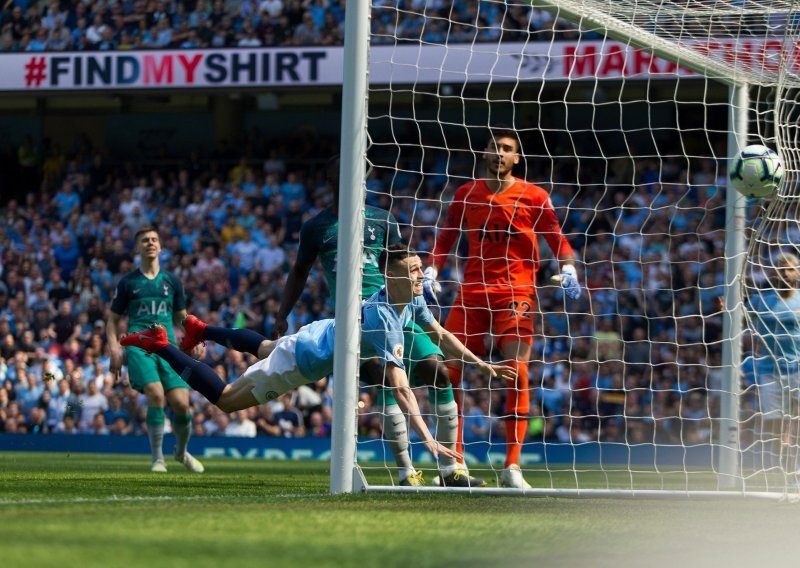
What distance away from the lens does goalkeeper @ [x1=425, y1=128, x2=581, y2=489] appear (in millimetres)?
7707

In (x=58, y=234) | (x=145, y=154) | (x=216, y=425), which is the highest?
(x=145, y=154)

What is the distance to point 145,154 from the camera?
22.9 m

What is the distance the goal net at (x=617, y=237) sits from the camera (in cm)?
787

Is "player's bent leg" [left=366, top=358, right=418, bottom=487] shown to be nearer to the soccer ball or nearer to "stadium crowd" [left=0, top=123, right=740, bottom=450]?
the soccer ball

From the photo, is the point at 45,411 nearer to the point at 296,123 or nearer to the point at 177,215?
the point at 177,215

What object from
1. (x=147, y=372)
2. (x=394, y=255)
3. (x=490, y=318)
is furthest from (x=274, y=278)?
(x=394, y=255)

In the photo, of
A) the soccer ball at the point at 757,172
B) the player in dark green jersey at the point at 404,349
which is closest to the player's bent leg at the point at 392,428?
the player in dark green jersey at the point at 404,349

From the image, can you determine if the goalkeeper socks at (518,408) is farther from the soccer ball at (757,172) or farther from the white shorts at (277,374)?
the soccer ball at (757,172)

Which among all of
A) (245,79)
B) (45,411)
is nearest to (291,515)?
(45,411)

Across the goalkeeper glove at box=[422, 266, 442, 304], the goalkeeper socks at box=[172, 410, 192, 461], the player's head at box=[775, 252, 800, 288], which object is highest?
the player's head at box=[775, 252, 800, 288]

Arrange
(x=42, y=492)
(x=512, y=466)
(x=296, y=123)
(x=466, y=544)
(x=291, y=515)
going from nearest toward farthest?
(x=466, y=544) < (x=291, y=515) < (x=42, y=492) < (x=512, y=466) < (x=296, y=123)

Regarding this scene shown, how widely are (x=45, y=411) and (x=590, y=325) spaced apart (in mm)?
7217

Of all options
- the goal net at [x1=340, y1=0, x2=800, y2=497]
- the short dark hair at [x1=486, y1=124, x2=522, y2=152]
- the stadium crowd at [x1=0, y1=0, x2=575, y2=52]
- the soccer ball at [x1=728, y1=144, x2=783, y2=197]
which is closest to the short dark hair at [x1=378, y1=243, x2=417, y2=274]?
the goal net at [x1=340, y1=0, x2=800, y2=497]

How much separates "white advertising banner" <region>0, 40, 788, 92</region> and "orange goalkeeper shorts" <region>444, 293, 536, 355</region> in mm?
9562
